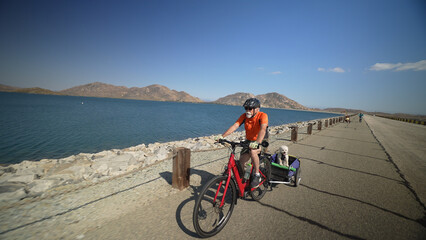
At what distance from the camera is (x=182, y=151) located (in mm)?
4250

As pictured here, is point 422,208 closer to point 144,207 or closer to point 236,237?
point 236,237

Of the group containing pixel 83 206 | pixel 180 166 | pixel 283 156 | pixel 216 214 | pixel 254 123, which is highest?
pixel 254 123

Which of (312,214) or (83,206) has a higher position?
(83,206)

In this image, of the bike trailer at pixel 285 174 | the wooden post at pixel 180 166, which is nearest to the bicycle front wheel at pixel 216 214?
the wooden post at pixel 180 166

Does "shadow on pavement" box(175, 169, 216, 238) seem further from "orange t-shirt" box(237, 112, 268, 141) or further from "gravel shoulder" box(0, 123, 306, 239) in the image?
"orange t-shirt" box(237, 112, 268, 141)

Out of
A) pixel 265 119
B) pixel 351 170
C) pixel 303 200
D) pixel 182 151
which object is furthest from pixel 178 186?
pixel 351 170

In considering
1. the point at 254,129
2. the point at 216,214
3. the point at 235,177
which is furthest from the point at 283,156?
the point at 216,214

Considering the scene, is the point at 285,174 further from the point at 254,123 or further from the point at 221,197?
the point at 221,197

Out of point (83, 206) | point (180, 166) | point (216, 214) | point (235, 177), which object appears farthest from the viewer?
point (180, 166)

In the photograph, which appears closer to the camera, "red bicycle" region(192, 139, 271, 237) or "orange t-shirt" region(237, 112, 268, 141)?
"red bicycle" region(192, 139, 271, 237)

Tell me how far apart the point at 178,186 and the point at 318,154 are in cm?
754

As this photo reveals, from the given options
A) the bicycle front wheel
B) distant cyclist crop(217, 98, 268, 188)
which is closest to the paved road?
the bicycle front wheel

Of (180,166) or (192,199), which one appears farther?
(180,166)

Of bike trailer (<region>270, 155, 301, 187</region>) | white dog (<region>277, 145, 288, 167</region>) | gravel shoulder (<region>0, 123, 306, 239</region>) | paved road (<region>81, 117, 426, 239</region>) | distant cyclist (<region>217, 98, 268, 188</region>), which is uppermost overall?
distant cyclist (<region>217, 98, 268, 188</region>)
